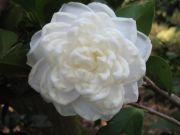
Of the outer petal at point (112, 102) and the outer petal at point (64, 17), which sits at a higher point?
the outer petal at point (64, 17)

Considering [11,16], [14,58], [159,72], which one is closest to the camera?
[14,58]

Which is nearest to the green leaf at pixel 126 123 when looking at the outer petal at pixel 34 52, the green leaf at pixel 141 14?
the green leaf at pixel 141 14

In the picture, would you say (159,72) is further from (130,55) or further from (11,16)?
(11,16)

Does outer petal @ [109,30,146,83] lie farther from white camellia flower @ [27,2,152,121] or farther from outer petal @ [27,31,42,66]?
outer petal @ [27,31,42,66]

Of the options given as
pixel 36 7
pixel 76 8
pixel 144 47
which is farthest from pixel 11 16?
pixel 144 47

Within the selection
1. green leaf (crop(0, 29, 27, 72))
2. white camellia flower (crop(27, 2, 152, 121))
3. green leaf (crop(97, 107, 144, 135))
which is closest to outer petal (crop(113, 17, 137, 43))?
white camellia flower (crop(27, 2, 152, 121))

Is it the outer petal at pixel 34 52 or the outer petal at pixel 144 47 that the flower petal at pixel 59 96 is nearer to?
the outer petal at pixel 34 52
